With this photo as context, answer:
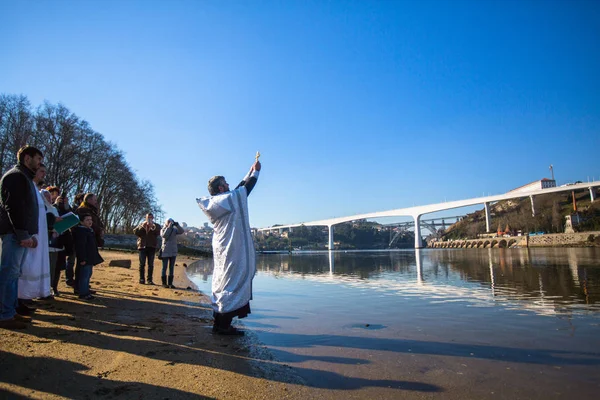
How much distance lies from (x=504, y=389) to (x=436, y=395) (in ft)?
1.67

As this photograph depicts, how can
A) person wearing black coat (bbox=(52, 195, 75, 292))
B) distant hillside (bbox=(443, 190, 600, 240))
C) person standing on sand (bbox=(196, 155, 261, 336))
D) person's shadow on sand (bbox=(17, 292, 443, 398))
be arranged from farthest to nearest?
distant hillside (bbox=(443, 190, 600, 240)) → person wearing black coat (bbox=(52, 195, 75, 292)) → person standing on sand (bbox=(196, 155, 261, 336)) → person's shadow on sand (bbox=(17, 292, 443, 398))

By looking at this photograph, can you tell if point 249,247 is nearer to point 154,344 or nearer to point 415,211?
point 154,344

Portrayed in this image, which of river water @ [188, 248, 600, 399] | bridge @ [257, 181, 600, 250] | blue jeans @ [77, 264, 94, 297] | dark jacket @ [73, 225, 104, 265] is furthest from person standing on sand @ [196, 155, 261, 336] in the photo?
bridge @ [257, 181, 600, 250]

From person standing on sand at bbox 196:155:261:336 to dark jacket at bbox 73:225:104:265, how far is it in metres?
2.79

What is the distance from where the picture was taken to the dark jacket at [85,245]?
5.66m

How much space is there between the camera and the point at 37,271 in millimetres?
4250

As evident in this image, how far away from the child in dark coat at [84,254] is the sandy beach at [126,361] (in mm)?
992

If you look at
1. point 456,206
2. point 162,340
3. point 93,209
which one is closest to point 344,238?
point 456,206

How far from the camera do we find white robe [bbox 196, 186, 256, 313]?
4027 millimetres

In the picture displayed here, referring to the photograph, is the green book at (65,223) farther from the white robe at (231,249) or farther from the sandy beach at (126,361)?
the white robe at (231,249)

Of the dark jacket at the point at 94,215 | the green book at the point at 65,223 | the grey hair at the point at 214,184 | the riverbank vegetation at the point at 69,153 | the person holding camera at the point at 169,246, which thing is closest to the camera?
the grey hair at the point at 214,184

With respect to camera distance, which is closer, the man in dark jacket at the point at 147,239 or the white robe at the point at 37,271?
the white robe at the point at 37,271

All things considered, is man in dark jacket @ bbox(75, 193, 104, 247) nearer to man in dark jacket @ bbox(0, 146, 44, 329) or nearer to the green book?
the green book

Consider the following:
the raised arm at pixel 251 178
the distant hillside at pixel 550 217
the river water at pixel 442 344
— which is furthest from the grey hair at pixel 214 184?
the distant hillside at pixel 550 217
